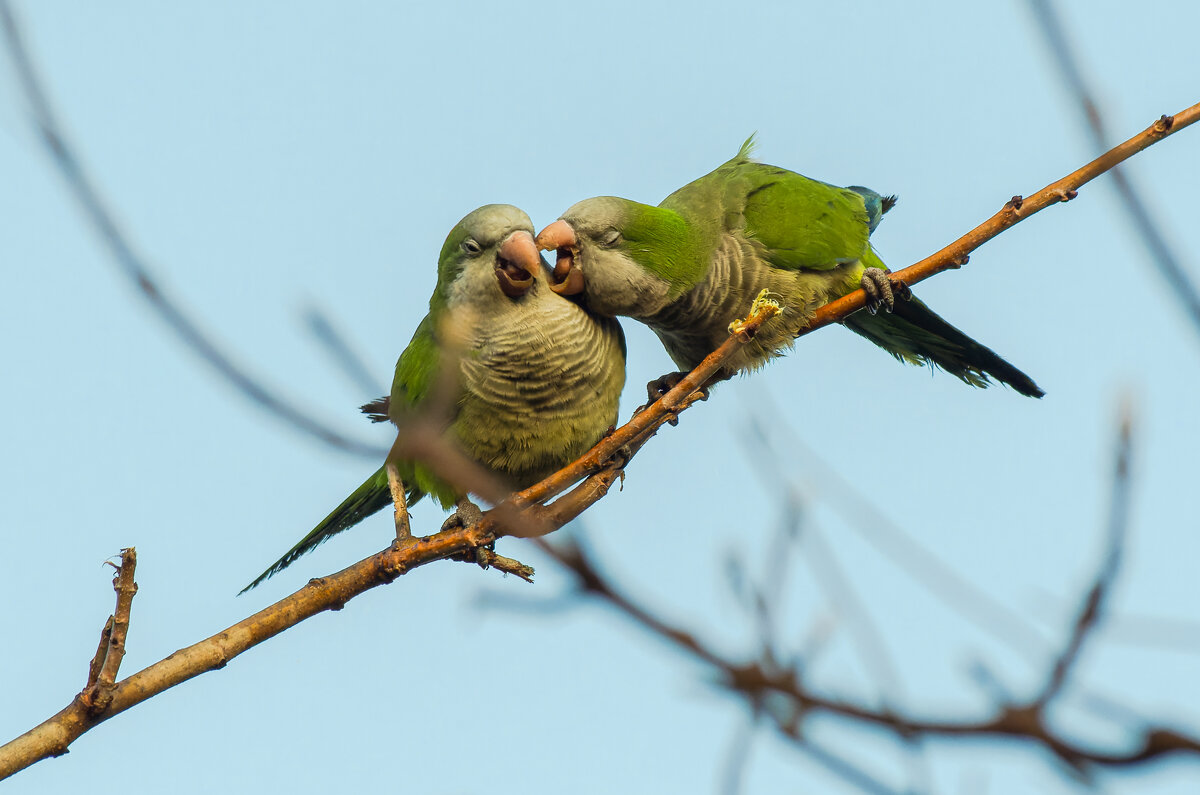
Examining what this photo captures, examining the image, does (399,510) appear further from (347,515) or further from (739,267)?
(739,267)

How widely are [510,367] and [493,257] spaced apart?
0.57m

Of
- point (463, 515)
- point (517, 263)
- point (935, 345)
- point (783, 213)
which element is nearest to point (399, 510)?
point (463, 515)

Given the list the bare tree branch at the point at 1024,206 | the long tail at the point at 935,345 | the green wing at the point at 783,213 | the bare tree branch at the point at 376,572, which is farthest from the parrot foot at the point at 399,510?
the long tail at the point at 935,345

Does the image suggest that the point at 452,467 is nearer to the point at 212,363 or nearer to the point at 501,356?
the point at 212,363

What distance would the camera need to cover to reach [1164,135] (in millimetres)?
3162

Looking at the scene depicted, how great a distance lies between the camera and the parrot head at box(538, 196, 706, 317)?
5000mm

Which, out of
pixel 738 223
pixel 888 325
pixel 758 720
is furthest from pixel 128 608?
pixel 888 325

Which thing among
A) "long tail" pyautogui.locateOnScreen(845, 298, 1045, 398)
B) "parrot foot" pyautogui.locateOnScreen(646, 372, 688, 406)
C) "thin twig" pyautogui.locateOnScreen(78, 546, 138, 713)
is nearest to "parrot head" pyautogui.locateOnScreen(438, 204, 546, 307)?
"parrot foot" pyautogui.locateOnScreen(646, 372, 688, 406)

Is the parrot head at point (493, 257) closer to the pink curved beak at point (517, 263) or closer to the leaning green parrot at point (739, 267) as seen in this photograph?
the pink curved beak at point (517, 263)

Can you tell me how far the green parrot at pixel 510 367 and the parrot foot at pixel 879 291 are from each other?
130cm

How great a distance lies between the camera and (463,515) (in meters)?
4.83

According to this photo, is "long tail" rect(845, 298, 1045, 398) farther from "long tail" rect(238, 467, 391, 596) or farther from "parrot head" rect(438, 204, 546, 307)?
"long tail" rect(238, 467, 391, 596)

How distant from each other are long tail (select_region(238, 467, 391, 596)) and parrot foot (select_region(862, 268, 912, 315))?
8.58 ft

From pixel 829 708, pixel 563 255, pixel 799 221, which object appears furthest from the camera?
pixel 799 221
